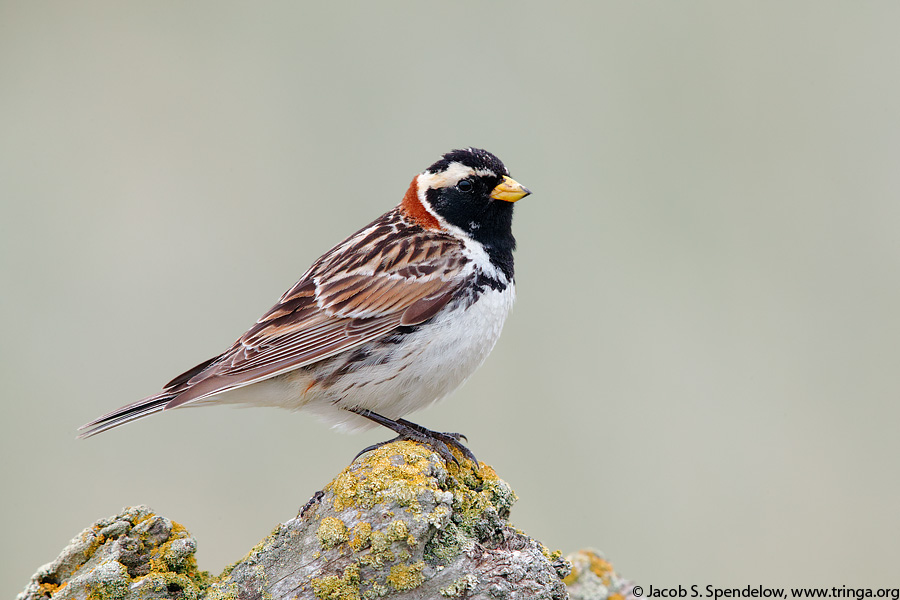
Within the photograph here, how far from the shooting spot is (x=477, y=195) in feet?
20.2

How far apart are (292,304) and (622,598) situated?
2694 mm

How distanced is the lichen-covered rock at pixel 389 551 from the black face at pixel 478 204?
2338 millimetres

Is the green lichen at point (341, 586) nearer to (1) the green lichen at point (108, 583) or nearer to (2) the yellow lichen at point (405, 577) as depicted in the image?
(2) the yellow lichen at point (405, 577)

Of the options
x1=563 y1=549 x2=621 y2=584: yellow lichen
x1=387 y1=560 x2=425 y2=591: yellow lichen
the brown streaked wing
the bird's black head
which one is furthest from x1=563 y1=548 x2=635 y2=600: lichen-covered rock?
the bird's black head

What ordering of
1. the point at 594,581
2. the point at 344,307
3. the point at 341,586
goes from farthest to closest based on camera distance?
the point at 344,307 → the point at 594,581 → the point at 341,586

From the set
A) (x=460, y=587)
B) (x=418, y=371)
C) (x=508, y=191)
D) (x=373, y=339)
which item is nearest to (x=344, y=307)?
(x=373, y=339)

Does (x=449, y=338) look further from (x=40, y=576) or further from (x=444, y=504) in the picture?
(x=40, y=576)

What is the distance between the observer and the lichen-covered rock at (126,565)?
397 centimetres

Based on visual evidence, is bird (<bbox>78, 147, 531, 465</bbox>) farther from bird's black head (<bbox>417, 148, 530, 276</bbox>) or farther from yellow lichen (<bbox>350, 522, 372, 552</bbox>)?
yellow lichen (<bbox>350, 522, 372, 552</bbox>)

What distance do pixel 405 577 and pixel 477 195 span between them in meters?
3.06

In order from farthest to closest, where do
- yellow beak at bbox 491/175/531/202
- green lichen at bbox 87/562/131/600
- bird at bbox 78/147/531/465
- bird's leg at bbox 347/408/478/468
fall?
yellow beak at bbox 491/175/531/202 < bird at bbox 78/147/531/465 < bird's leg at bbox 347/408/478/468 < green lichen at bbox 87/562/131/600

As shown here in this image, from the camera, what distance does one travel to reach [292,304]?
5.83 m

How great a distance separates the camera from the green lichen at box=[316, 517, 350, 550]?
384 cm

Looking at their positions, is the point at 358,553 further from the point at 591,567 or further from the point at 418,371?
the point at 591,567
